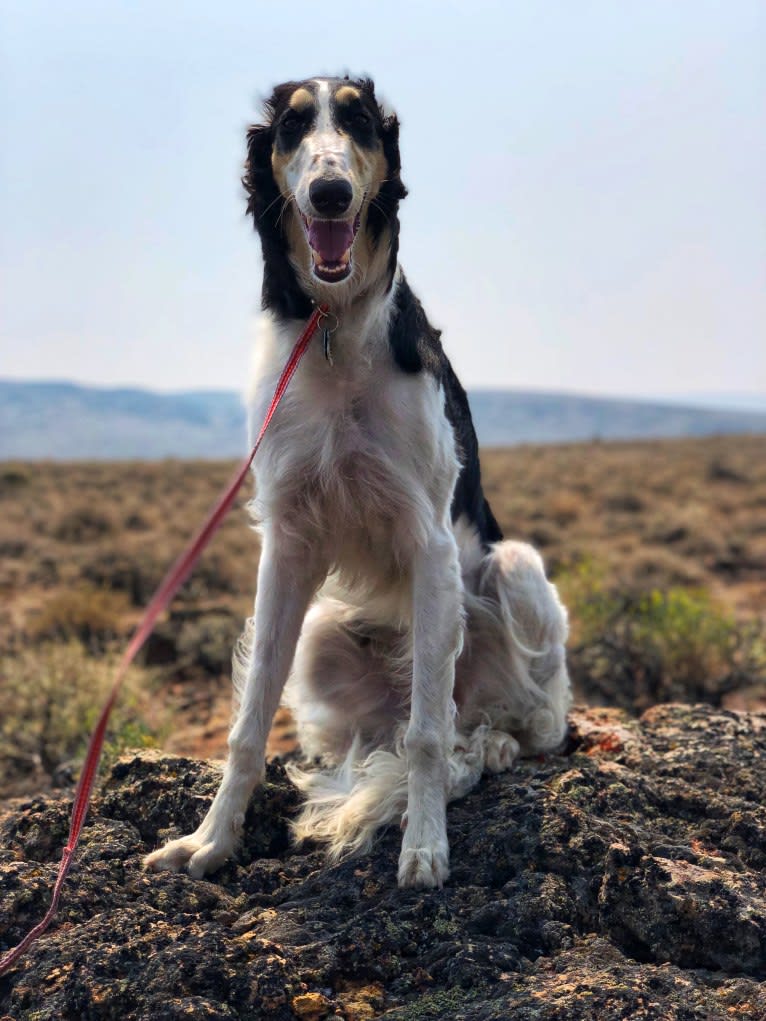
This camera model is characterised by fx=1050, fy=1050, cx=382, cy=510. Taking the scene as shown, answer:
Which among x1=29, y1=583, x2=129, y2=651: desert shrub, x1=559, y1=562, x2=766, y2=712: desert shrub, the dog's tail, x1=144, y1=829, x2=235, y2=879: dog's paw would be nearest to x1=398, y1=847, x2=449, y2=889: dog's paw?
the dog's tail

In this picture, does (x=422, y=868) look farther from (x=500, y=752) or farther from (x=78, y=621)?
(x=78, y=621)

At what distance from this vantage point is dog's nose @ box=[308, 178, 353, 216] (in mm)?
3176

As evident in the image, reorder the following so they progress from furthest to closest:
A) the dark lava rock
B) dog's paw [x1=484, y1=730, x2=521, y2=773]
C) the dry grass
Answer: the dry grass
dog's paw [x1=484, y1=730, x2=521, y2=773]
the dark lava rock

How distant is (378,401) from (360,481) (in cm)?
29

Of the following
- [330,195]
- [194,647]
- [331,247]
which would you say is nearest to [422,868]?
[331,247]

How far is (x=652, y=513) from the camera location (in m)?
19.7

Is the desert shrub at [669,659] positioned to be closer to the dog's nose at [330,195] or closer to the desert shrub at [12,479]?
the dog's nose at [330,195]

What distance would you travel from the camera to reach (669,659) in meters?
7.73

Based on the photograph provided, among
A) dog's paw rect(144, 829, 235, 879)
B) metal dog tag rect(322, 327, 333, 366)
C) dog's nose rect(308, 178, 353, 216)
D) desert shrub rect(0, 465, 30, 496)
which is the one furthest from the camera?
desert shrub rect(0, 465, 30, 496)

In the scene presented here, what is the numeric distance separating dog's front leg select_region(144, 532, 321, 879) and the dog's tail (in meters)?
0.29

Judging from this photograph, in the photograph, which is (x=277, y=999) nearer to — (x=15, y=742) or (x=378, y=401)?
(x=378, y=401)

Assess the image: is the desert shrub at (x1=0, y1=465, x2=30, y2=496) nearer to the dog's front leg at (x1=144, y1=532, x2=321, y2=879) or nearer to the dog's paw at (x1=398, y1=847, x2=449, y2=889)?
the dog's front leg at (x1=144, y1=532, x2=321, y2=879)

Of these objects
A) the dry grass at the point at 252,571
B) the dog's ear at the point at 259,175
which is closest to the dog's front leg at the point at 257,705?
the dog's ear at the point at 259,175

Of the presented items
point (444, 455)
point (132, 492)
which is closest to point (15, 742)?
point (444, 455)
